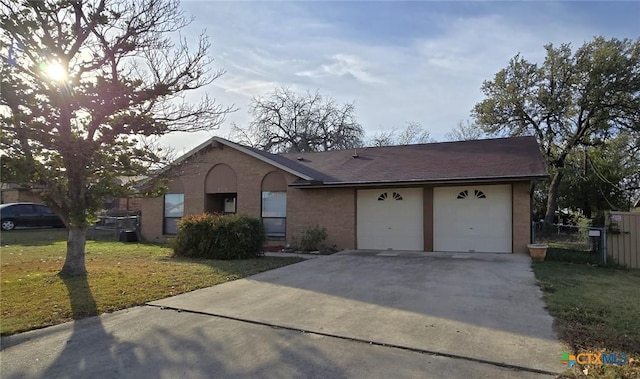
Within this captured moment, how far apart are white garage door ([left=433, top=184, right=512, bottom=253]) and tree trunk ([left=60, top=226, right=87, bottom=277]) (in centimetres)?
1062

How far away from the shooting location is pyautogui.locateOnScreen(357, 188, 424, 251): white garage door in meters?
14.9

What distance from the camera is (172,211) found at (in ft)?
63.3

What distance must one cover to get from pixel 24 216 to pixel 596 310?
85.4 ft

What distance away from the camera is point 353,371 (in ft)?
13.3

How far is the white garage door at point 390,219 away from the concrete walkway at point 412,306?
3.99m

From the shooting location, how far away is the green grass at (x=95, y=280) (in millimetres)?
6377

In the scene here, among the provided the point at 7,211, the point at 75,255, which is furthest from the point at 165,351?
the point at 7,211

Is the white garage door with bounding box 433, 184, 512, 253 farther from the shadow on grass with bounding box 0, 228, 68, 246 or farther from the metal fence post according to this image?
the shadow on grass with bounding box 0, 228, 68, 246

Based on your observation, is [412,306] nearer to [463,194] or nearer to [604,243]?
[604,243]

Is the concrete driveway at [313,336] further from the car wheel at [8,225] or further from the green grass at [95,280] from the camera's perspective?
the car wheel at [8,225]

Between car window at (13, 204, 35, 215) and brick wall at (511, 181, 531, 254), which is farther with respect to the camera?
car window at (13, 204, 35, 215)

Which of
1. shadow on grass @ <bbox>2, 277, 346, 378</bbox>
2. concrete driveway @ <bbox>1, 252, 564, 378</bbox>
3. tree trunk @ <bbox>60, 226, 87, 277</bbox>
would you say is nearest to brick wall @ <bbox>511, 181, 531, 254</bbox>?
concrete driveway @ <bbox>1, 252, 564, 378</bbox>

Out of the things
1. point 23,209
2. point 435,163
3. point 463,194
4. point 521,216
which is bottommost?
point 23,209

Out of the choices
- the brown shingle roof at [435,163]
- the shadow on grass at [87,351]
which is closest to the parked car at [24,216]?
the brown shingle roof at [435,163]
